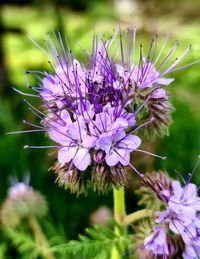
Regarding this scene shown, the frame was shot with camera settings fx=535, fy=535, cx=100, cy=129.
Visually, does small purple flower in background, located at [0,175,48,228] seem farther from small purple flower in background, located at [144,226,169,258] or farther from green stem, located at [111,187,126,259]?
small purple flower in background, located at [144,226,169,258]

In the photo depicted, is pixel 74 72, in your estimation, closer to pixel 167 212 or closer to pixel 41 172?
pixel 167 212

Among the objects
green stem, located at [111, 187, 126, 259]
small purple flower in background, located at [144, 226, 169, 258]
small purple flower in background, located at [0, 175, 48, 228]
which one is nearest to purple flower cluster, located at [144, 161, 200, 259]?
small purple flower in background, located at [144, 226, 169, 258]

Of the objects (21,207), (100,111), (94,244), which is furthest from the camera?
(21,207)

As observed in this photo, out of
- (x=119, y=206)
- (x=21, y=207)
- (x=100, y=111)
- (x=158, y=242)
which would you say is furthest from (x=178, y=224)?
(x=21, y=207)

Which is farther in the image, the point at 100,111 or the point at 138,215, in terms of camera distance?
the point at 138,215

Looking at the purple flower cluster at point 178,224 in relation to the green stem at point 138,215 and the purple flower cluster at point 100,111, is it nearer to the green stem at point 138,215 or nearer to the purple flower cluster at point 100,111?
the green stem at point 138,215

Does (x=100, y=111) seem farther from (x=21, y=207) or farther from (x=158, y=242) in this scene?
(x=21, y=207)

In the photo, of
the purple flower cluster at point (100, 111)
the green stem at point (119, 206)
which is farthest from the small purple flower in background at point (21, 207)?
the purple flower cluster at point (100, 111)
